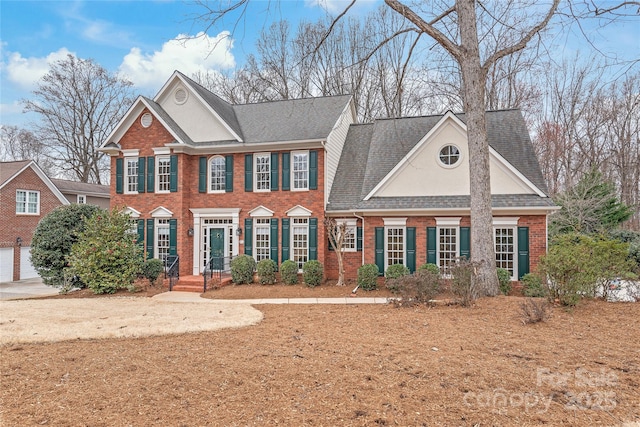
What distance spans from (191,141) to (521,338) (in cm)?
1434

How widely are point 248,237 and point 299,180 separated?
126 inches

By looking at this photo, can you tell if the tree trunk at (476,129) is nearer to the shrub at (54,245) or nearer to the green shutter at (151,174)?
the green shutter at (151,174)

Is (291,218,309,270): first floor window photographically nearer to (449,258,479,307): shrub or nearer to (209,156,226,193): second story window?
(209,156,226,193): second story window

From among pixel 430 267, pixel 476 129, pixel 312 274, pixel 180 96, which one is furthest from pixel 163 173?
pixel 476 129

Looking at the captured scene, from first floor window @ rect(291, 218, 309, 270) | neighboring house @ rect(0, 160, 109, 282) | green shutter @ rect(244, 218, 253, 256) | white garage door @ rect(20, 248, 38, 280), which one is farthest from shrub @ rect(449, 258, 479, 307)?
white garage door @ rect(20, 248, 38, 280)

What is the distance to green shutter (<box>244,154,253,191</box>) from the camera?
15469mm

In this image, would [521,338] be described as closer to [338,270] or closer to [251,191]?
[338,270]

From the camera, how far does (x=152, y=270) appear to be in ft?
48.1

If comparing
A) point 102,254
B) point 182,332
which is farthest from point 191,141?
point 182,332

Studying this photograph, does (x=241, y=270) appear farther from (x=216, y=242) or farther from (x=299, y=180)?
(x=299, y=180)

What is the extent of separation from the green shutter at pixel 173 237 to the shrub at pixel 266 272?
395cm

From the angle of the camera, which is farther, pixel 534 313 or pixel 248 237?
pixel 248 237

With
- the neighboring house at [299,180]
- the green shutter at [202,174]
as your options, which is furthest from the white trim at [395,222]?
the green shutter at [202,174]

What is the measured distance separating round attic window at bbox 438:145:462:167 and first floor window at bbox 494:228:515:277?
2.88 metres
